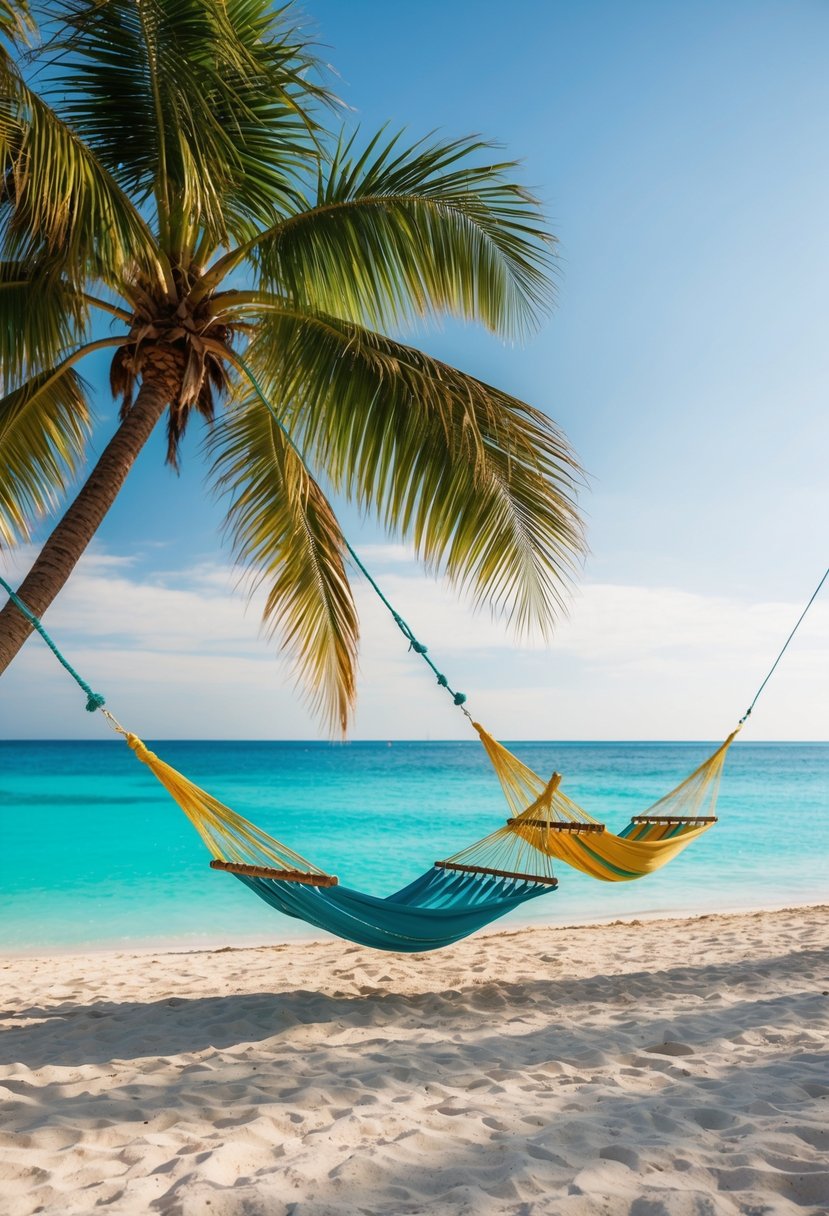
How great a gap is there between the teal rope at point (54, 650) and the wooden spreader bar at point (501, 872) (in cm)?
101

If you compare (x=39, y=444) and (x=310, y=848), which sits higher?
(x=39, y=444)

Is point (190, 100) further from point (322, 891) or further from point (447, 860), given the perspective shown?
point (447, 860)

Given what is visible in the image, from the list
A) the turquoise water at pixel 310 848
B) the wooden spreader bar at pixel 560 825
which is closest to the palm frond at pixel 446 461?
the wooden spreader bar at pixel 560 825

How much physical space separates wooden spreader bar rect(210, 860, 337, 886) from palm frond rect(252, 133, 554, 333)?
5.61 ft

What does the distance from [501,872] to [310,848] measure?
672 cm

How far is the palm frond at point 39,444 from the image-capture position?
8.77 feet

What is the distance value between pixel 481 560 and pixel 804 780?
62.6 feet

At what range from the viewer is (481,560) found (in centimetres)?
261

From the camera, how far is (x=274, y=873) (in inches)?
78.5

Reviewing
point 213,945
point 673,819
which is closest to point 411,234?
point 673,819

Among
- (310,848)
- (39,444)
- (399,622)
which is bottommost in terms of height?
(310,848)

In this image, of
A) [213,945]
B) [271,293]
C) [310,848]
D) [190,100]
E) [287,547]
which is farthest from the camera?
[310,848]

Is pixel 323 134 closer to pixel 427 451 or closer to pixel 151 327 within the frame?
pixel 151 327

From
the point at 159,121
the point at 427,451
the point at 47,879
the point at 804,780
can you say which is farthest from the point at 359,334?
the point at 804,780
